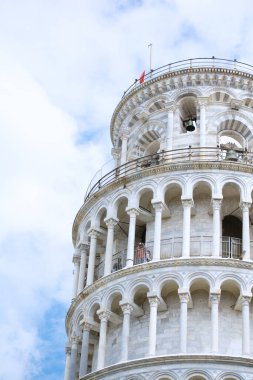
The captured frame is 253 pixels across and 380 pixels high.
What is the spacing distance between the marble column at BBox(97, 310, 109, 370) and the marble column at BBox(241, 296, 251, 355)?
5920 millimetres

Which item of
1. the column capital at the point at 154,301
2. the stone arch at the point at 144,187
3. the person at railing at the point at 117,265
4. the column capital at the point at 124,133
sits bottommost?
the column capital at the point at 154,301

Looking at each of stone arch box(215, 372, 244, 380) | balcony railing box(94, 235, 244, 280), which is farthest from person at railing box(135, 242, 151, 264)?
stone arch box(215, 372, 244, 380)

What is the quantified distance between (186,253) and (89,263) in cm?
545

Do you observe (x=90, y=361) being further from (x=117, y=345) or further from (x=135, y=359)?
(x=135, y=359)

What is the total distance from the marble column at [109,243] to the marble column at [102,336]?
6.24ft

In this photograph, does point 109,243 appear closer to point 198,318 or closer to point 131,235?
point 131,235

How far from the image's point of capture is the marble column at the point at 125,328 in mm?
33938

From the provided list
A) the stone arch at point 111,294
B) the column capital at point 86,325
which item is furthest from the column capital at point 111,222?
the column capital at point 86,325

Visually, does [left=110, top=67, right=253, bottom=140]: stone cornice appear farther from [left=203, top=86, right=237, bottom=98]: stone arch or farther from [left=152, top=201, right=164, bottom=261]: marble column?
[left=152, top=201, right=164, bottom=261]: marble column

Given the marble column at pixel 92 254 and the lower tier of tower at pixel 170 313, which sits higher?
the marble column at pixel 92 254

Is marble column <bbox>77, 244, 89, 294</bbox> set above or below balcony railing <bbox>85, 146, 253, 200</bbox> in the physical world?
below

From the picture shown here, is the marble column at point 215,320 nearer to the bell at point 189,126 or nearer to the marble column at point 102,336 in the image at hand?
the marble column at point 102,336

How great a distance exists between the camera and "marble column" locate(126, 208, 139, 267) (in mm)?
36406

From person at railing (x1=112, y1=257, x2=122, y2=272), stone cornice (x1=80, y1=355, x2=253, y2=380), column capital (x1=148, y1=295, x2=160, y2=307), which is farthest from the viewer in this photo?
person at railing (x1=112, y1=257, x2=122, y2=272)
